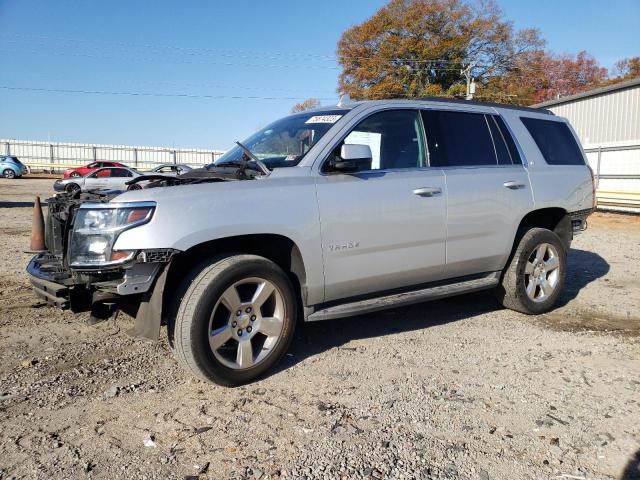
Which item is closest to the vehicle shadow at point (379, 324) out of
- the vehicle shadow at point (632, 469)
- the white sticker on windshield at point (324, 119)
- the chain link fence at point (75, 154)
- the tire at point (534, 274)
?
the tire at point (534, 274)

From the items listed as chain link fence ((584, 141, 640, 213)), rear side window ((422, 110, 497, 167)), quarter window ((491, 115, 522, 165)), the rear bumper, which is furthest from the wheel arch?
chain link fence ((584, 141, 640, 213))

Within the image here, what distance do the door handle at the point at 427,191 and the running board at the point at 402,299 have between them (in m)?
0.82

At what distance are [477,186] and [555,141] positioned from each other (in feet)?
5.47

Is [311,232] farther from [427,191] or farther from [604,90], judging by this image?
[604,90]

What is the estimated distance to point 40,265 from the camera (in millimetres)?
3930

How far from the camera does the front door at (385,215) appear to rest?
3795 mm

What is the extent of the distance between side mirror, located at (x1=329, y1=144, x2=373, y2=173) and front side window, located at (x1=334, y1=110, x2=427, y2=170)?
0.32m

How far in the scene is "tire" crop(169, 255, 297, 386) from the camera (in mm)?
Answer: 3268

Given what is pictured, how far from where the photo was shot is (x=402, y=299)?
13.7 feet

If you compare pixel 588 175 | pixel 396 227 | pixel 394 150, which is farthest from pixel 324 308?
pixel 588 175

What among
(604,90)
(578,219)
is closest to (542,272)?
(578,219)

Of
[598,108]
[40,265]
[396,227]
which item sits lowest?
[40,265]

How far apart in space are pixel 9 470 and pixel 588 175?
19.1 feet

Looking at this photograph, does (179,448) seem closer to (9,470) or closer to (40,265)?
(9,470)
